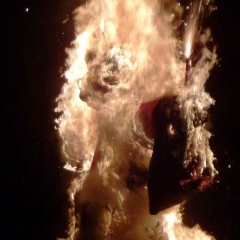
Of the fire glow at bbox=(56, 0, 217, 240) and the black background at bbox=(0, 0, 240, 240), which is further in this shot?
the black background at bbox=(0, 0, 240, 240)

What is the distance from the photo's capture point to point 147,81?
232cm

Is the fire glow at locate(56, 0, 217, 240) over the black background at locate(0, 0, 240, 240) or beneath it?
beneath

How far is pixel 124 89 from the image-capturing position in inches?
93.7

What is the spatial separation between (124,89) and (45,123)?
4.76ft

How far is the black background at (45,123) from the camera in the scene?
3.19 metres

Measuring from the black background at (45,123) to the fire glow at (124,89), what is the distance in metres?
0.53

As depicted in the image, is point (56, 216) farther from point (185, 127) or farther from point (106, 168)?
point (185, 127)

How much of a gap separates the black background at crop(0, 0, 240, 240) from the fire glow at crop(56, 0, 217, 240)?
53cm

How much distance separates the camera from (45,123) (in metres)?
3.49

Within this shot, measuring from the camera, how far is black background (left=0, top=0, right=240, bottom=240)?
3.19m

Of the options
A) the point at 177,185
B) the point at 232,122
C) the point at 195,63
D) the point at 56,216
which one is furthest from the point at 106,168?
the point at 232,122

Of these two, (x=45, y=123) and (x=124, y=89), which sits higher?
(x=45, y=123)

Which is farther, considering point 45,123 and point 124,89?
point 45,123

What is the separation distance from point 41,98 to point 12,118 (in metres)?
0.63
